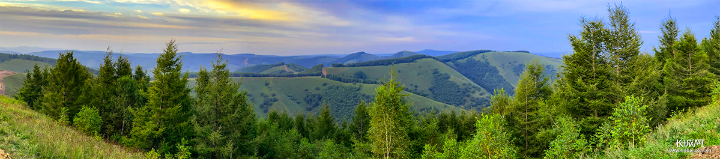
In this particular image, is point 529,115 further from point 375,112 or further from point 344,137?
point 344,137

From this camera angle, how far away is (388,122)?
54.1ft

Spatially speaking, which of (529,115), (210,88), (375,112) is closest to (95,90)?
(210,88)

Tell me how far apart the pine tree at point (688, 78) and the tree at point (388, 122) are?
2371cm

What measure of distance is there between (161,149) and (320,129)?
1223 inches

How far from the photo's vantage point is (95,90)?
91.9 ft

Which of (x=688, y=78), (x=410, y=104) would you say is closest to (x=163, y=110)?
(x=410, y=104)

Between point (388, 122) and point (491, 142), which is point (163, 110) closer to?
point (388, 122)

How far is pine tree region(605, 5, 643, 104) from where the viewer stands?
20141mm

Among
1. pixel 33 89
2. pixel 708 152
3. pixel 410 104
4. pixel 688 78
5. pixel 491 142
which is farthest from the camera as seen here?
pixel 33 89

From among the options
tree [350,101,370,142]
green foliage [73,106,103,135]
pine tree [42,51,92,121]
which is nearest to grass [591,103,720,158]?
green foliage [73,106,103,135]

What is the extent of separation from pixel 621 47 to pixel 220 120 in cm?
3139

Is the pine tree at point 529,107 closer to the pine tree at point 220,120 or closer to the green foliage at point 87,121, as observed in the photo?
the pine tree at point 220,120

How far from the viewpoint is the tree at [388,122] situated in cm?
1638

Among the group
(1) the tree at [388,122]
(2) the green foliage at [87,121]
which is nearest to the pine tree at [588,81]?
(1) the tree at [388,122]
